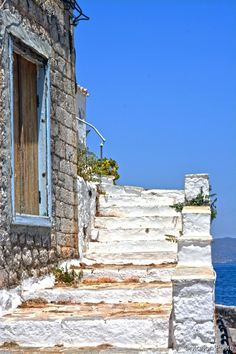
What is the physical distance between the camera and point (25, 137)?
8.87 meters

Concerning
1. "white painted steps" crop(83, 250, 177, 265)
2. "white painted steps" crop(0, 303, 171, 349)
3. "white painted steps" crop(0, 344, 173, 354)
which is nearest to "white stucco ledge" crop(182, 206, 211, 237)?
"white painted steps" crop(0, 303, 171, 349)

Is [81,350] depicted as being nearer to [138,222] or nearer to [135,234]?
[135,234]

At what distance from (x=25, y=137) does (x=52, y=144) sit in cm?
82

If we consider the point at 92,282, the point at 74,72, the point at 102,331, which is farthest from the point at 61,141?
the point at 102,331

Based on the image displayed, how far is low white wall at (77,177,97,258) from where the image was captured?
10.9 m

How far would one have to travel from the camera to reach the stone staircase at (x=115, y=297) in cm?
712

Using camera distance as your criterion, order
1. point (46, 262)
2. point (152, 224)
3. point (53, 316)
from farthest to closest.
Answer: point (152, 224)
point (46, 262)
point (53, 316)

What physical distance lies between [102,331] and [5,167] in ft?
6.87

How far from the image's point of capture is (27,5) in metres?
8.80

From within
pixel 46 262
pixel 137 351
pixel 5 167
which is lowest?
pixel 137 351

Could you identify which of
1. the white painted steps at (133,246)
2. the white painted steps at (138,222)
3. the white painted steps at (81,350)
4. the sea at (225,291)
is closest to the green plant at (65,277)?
the white painted steps at (133,246)

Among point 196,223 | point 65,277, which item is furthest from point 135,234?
point 196,223

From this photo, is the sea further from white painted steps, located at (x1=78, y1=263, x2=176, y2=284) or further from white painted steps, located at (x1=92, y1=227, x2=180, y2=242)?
white painted steps, located at (x1=78, y1=263, x2=176, y2=284)

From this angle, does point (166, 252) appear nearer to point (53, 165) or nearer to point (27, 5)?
point (53, 165)
